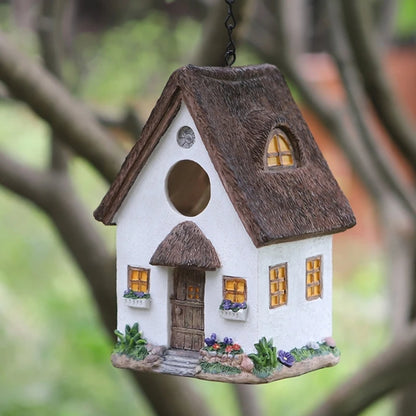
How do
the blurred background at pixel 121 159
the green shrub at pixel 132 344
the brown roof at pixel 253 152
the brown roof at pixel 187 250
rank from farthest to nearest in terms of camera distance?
the blurred background at pixel 121 159 < the green shrub at pixel 132 344 < the brown roof at pixel 187 250 < the brown roof at pixel 253 152

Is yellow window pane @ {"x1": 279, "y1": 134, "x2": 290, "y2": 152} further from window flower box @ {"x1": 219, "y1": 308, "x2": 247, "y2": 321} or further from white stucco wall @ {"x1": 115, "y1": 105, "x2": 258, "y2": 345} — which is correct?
window flower box @ {"x1": 219, "y1": 308, "x2": 247, "y2": 321}

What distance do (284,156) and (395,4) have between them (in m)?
6.10

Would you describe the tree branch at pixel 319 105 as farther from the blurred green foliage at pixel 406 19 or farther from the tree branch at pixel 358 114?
the blurred green foliage at pixel 406 19

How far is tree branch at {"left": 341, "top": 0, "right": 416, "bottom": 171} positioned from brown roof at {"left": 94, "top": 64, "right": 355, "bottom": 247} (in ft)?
9.01

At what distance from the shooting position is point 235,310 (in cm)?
359

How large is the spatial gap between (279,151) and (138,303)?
866 mm

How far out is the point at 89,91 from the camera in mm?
12430

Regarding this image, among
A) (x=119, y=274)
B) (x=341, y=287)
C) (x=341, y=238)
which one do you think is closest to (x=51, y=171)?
(x=119, y=274)

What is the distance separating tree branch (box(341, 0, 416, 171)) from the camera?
6559mm

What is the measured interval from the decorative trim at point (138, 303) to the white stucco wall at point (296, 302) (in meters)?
0.54

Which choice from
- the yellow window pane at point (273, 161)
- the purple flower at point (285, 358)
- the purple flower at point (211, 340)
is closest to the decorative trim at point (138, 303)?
the purple flower at point (211, 340)

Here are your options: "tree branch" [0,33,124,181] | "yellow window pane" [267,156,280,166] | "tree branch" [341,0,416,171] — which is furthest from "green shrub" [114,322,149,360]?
"tree branch" [341,0,416,171]

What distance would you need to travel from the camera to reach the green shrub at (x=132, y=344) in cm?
386

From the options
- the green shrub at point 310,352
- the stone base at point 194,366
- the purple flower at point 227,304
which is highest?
the purple flower at point 227,304
